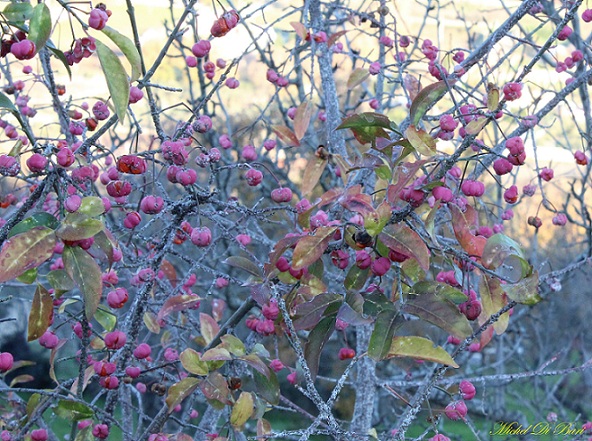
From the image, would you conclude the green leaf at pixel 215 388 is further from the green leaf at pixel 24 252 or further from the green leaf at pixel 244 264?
the green leaf at pixel 24 252

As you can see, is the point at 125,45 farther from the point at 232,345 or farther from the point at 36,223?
the point at 232,345

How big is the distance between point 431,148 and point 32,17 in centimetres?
69

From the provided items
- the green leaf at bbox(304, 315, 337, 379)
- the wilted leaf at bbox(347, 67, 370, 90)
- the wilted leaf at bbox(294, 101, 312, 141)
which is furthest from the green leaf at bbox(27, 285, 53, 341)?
the wilted leaf at bbox(347, 67, 370, 90)

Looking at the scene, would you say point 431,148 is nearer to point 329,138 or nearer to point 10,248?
point 10,248

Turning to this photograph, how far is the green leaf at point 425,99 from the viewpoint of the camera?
128cm

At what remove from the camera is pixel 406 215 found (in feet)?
4.09

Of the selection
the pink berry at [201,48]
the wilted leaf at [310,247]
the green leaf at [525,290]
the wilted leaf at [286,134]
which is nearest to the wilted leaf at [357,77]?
the wilted leaf at [286,134]

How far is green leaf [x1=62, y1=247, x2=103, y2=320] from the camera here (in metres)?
1.08

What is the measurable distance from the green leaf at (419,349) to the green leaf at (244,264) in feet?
1.28

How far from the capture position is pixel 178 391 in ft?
4.57

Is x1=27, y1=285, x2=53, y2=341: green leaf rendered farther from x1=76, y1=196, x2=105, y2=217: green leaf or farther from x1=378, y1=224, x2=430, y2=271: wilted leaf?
x1=378, y1=224, x2=430, y2=271: wilted leaf

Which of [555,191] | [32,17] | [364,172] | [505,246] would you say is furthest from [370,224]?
[555,191]

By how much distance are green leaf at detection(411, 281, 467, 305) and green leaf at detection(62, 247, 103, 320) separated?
0.57 metres

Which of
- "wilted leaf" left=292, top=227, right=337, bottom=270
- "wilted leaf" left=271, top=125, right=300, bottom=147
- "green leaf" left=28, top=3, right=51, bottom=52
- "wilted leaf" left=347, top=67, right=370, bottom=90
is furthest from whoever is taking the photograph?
"wilted leaf" left=347, top=67, right=370, bottom=90
